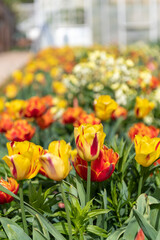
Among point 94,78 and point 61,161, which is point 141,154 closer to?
point 61,161

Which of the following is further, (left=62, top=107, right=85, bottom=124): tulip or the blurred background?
the blurred background

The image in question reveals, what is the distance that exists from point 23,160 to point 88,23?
1785 centimetres

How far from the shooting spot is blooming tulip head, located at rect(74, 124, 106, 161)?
3.08 ft

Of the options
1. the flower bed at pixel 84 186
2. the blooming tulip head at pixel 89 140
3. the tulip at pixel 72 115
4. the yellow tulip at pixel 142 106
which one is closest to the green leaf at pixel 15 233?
the flower bed at pixel 84 186

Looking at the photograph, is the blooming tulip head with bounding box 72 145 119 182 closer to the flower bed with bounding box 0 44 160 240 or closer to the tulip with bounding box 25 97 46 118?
the flower bed with bounding box 0 44 160 240

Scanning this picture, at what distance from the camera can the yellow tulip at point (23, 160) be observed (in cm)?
93

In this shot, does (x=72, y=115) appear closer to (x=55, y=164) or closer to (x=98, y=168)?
(x=98, y=168)

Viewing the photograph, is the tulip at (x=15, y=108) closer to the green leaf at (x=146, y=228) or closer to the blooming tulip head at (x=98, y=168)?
the blooming tulip head at (x=98, y=168)

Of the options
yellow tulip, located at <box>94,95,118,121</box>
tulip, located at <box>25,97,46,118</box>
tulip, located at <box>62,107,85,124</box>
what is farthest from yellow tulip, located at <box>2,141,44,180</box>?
tulip, located at <box>62,107,85,124</box>

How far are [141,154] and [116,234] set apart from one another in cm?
22

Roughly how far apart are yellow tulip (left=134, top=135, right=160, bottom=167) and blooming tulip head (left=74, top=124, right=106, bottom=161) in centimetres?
11

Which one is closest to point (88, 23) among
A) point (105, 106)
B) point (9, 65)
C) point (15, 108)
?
point (9, 65)

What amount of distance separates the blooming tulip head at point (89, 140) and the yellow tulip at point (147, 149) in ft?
0.37

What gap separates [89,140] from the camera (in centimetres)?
94
